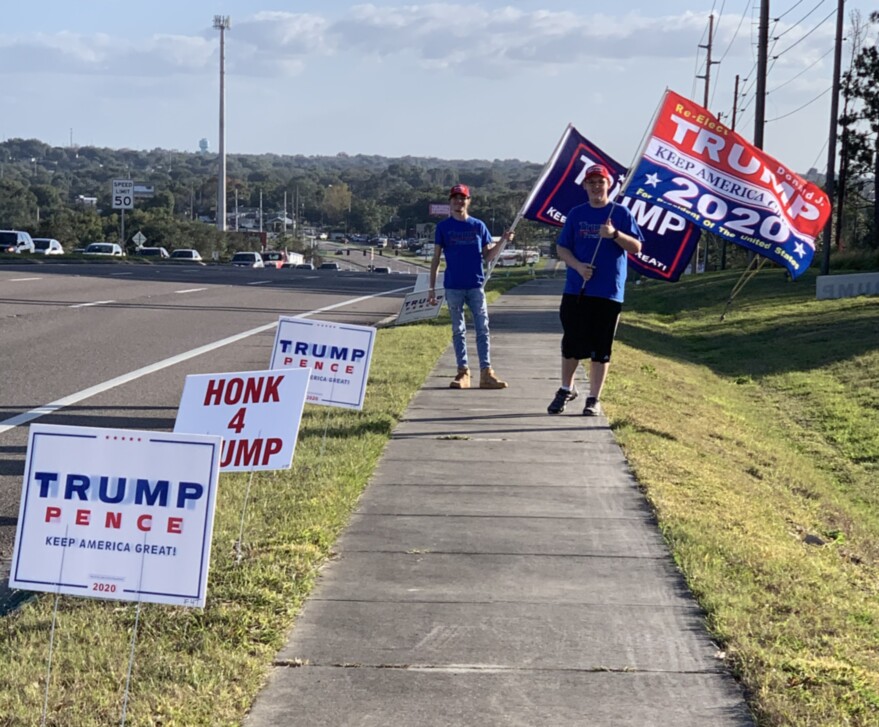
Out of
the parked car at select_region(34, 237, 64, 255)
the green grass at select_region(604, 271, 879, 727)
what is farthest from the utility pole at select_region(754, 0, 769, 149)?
the parked car at select_region(34, 237, 64, 255)

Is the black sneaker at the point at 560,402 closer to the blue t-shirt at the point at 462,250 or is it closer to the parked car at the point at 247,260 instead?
the blue t-shirt at the point at 462,250

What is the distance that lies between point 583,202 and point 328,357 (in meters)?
4.68

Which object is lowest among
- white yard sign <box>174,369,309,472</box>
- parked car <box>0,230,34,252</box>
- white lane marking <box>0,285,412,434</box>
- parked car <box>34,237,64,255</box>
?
parked car <box>34,237,64,255</box>

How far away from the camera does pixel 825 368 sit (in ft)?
60.8

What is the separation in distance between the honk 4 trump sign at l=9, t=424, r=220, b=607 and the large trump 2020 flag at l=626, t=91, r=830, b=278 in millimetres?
8205

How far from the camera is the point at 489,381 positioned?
1166 centimetres

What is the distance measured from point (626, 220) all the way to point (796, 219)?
12.1 ft

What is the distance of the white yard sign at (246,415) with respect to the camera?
20.4 ft

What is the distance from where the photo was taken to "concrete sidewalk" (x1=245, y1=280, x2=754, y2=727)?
4316 mm

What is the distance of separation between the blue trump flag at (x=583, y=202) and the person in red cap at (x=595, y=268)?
253cm

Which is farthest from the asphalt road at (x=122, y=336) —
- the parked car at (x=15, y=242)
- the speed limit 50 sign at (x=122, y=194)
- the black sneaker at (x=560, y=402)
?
the speed limit 50 sign at (x=122, y=194)

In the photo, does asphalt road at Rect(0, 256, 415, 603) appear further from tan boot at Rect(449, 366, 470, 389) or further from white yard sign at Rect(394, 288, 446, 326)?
tan boot at Rect(449, 366, 470, 389)

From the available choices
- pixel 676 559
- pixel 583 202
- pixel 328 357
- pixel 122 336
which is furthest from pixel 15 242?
pixel 676 559

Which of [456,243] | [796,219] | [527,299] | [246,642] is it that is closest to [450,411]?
[456,243]
